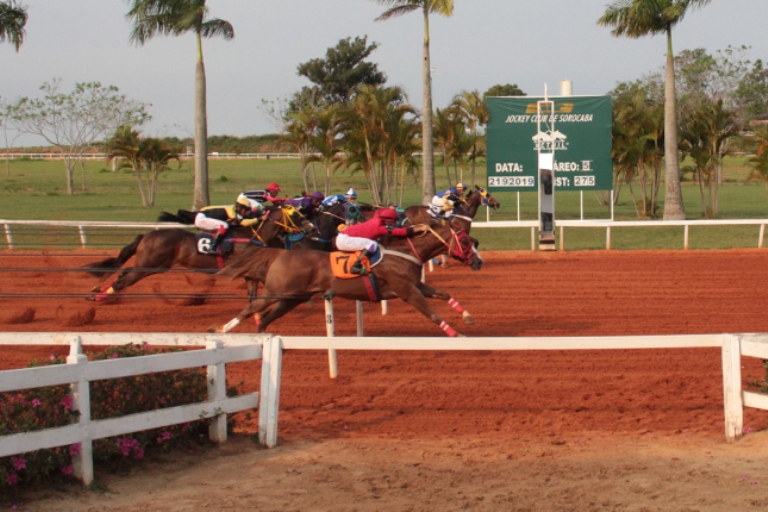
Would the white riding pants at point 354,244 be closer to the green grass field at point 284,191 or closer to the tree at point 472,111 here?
the green grass field at point 284,191

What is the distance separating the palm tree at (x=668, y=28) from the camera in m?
26.1

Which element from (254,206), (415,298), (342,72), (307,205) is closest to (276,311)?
(415,298)

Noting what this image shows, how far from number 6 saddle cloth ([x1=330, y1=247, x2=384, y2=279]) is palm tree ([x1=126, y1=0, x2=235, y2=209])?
1757cm

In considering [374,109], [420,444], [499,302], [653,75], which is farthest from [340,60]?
[420,444]

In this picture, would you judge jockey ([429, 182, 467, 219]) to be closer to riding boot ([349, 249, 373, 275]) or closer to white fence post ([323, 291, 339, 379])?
riding boot ([349, 249, 373, 275])

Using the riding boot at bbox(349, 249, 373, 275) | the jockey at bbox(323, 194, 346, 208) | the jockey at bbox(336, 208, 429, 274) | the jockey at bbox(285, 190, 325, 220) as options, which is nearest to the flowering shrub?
the riding boot at bbox(349, 249, 373, 275)

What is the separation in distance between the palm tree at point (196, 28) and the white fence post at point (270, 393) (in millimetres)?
20637

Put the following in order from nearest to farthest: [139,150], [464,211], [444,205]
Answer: [444,205] → [464,211] → [139,150]

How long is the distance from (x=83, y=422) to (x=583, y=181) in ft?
62.5

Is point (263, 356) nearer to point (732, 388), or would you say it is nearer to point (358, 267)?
point (358, 267)

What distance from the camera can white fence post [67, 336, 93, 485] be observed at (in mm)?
5422

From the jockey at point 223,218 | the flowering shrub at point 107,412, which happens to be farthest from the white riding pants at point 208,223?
the flowering shrub at point 107,412

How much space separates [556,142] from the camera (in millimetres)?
22688

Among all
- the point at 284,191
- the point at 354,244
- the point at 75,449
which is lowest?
the point at 75,449
